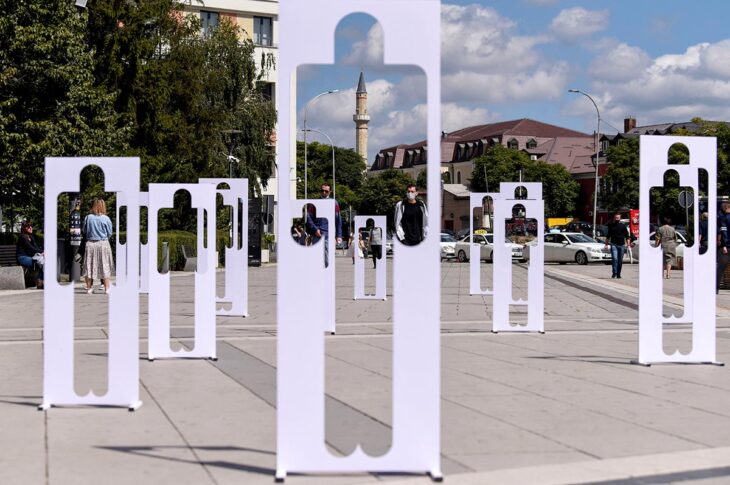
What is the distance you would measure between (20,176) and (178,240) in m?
7.88

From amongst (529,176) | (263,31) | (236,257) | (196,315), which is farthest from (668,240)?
(529,176)

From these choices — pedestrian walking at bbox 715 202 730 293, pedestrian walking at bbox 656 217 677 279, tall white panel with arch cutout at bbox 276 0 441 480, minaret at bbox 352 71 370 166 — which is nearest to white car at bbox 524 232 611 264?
pedestrian walking at bbox 656 217 677 279

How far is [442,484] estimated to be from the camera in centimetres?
606

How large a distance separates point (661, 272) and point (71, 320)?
226 inches

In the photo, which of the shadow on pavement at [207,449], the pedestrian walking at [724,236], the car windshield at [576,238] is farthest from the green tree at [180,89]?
the shadow on pavement at [207,449]

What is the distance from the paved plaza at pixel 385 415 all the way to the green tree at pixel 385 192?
1.63m

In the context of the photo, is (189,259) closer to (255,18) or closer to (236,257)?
(236,257)

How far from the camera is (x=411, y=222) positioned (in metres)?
8.78

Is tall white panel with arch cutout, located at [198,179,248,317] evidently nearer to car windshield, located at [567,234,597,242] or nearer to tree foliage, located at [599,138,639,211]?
car windshield, located at [567,234,597,242]

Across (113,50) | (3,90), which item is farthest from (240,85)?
(3,90)

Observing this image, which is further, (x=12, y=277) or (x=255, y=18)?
(x=255, y=18)

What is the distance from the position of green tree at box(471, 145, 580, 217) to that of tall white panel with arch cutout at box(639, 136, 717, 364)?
111598 millimetres

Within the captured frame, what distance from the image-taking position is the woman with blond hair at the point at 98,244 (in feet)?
74.0

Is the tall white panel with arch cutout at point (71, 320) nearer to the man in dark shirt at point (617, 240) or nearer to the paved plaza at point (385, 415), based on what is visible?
the paved plaza at point (385, 415)
